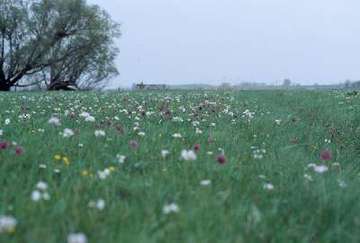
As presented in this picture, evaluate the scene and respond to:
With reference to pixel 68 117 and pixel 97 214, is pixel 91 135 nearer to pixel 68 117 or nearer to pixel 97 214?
pixel 68 117

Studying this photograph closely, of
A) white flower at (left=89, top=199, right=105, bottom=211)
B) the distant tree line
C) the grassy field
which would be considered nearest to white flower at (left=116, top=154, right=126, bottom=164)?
the grassy field

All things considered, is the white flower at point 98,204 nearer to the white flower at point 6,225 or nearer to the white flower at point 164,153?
the white flower at point 6,225

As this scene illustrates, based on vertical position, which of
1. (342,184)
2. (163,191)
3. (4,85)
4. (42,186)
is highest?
(42,186)

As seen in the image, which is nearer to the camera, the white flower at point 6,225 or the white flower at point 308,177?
the white flower at point 6,225

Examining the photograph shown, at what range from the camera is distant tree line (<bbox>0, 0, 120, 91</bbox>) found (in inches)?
1722

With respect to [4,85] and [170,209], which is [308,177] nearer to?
[170,209]

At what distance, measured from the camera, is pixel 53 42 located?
43969mm

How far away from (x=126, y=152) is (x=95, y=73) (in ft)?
143

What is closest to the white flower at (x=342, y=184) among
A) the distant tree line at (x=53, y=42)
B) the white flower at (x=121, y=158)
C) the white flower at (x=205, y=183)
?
the white flower at (x=205, y=183)

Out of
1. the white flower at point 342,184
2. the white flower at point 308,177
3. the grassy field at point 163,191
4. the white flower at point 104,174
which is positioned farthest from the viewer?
the white flower at point 308,177

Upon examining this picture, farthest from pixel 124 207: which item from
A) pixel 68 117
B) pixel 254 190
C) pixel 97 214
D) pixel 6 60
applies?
pixel 6 60

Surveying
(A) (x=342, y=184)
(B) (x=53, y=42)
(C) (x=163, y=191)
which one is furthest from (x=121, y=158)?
(B) (x=53, y=42)

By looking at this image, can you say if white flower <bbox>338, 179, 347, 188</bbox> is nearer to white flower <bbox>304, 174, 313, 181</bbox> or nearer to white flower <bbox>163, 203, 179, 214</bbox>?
white flower <bbox>304, 174, 313, 181</bbox>

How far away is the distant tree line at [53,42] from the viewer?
43.8m
